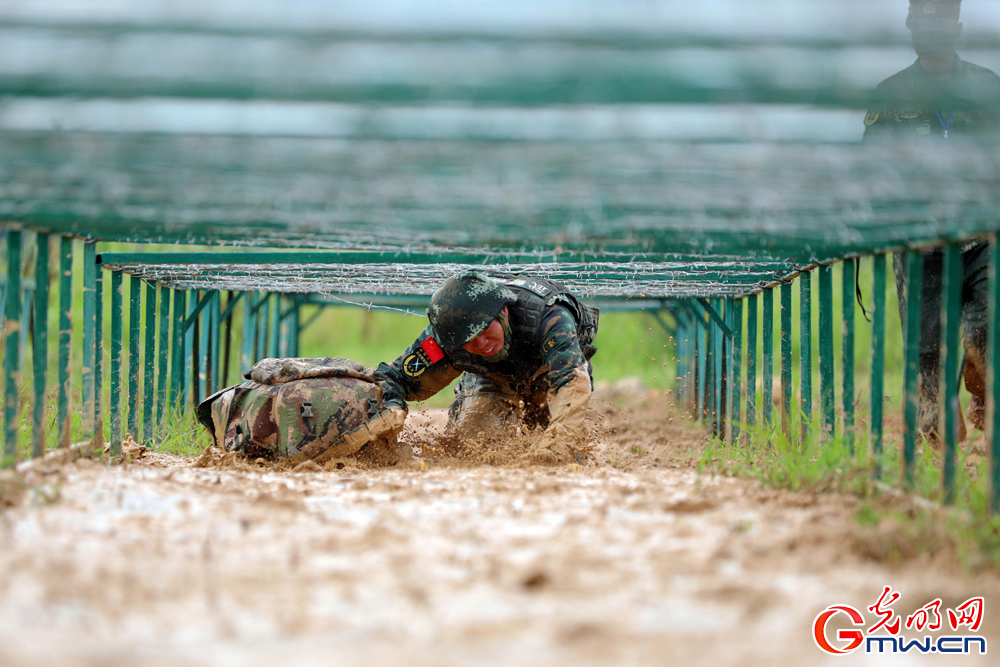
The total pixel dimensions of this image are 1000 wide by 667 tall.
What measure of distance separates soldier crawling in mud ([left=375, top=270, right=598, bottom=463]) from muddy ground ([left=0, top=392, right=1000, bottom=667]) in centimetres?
125

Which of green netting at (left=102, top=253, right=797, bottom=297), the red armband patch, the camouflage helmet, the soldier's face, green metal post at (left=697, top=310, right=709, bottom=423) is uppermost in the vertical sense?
green netting at (left=102, top=253, right=797, bottom=297)

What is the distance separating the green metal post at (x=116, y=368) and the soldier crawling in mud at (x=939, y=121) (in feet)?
14.1

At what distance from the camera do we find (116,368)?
483cm

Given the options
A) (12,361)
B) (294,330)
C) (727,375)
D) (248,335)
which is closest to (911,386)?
(727,375)

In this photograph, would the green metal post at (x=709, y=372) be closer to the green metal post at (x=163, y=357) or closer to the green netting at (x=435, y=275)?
the green netting at (x=435, y=275)

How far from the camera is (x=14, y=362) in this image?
11.8 ft

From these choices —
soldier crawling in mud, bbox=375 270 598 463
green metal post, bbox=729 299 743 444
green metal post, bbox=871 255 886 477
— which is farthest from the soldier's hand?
green metal post, bbox=729 299 743 444

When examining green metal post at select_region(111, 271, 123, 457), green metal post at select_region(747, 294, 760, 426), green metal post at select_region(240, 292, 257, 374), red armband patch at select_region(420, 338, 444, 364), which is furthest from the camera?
green metal post at select_region(240, 292, 257, 374)

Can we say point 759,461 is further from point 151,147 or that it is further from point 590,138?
point 151,147

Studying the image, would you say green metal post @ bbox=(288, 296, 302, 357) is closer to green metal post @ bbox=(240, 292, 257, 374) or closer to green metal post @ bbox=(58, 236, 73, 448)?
green metal post @ bbox=(240, 292, 257, 374)

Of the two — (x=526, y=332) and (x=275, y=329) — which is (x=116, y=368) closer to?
(x=526, y=332)

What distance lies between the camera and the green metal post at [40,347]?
12.2 ft

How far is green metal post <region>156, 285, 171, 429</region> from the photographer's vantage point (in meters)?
5.98

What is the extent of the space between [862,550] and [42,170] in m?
3.06
